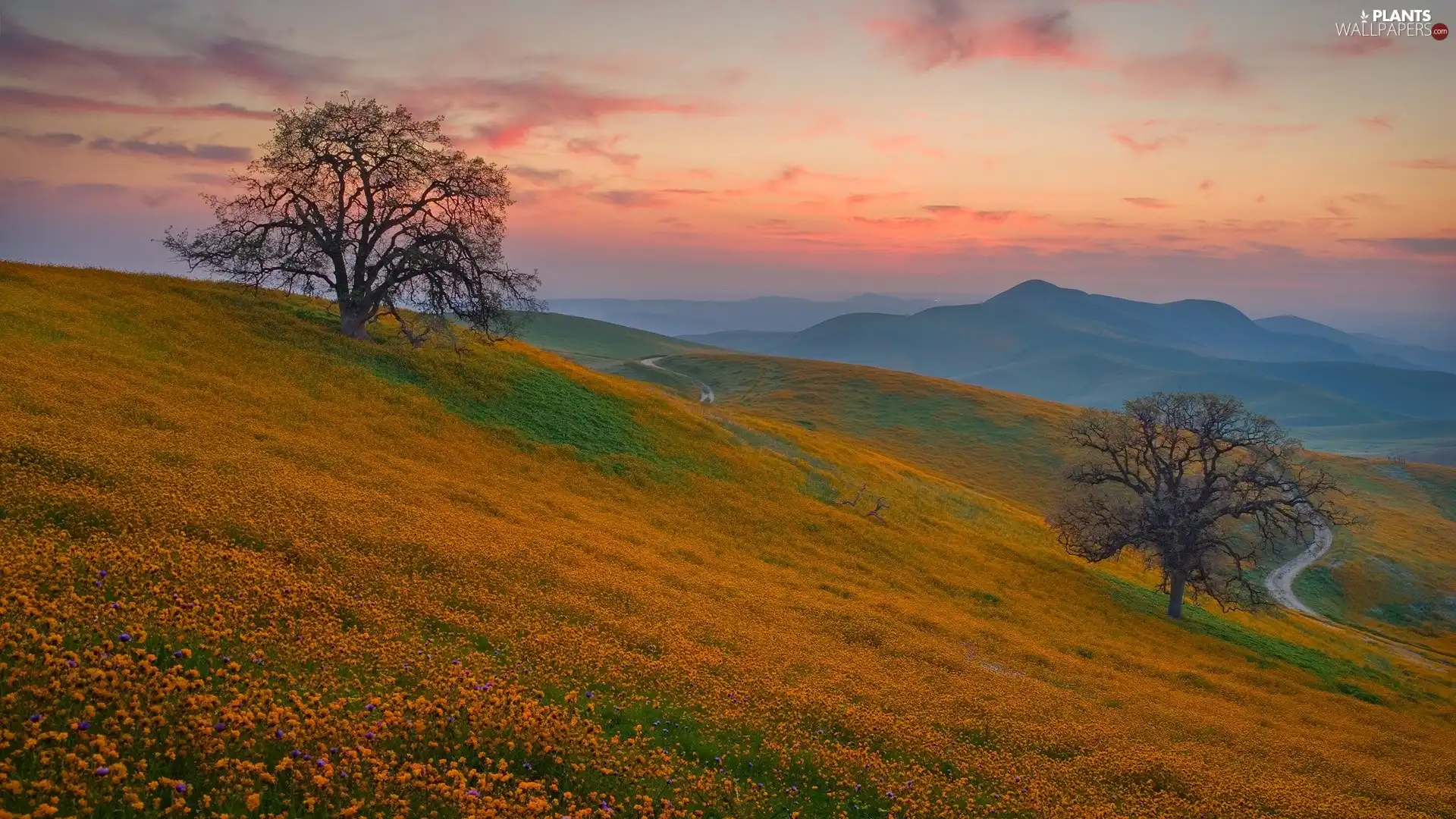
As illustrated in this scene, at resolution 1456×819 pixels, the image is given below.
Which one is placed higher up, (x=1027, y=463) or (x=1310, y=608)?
(x=1027, y=463)

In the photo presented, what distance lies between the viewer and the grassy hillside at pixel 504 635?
978 cm

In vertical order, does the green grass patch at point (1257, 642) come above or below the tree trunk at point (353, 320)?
below

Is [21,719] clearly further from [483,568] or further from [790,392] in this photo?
[790,392]

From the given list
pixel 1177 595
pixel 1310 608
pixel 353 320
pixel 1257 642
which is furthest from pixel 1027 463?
pixel 353 320

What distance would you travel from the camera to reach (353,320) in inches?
1854

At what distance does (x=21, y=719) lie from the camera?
8.42 metres

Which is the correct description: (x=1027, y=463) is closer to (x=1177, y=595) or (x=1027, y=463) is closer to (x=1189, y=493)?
(x=1189, y=493)

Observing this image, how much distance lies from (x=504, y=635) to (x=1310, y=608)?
93.4m

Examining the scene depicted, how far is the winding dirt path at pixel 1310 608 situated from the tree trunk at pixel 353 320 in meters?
70.0

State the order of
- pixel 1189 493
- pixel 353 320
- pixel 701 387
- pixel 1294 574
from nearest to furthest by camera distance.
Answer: pixel 353 320, pixel 1189 493, pixel 1294 574, pixel 701 387

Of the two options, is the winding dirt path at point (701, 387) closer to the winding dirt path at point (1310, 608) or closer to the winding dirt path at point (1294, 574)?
the winding dirt path at point (1294, 574)

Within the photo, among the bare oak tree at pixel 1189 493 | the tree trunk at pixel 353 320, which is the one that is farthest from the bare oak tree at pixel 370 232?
the bare oak tree at pixel 1189 493

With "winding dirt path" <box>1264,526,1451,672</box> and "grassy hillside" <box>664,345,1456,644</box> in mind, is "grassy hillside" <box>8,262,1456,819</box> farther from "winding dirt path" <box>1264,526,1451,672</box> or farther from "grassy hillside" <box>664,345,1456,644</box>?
"grassy hillside" <box>664,345,1456,644</box>

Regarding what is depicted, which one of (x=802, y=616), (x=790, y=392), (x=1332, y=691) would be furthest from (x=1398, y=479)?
(x=802, y=616)
